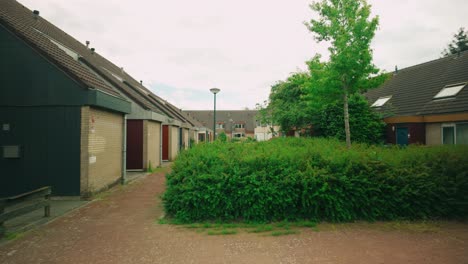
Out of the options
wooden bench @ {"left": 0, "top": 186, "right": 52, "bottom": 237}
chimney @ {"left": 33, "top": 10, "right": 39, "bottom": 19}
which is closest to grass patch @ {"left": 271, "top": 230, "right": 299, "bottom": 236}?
wooden bench @ {"left": 0, "top": 186, "right": 52, "bottom": 237}

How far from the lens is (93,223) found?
18.0 ft

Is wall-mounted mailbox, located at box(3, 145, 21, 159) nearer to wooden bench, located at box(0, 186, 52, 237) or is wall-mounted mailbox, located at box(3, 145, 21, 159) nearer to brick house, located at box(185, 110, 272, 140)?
wooden bench, located at box(0, 186, 52, 237)

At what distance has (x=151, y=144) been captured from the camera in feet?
45.6

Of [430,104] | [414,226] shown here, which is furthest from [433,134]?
[414,226]

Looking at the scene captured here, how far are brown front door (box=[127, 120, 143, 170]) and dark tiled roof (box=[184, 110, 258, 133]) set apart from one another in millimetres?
47821

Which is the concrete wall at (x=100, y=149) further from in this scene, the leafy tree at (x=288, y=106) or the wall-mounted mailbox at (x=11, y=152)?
the leafy tree at (x=288, y=106)

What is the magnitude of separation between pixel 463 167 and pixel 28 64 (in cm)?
1199

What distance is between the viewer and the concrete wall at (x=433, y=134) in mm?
12523

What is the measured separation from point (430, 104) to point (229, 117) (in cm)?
5275

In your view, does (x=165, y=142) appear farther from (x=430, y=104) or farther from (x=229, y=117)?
(x=229, y=117)

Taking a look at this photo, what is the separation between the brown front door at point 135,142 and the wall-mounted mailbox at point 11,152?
5.92 m

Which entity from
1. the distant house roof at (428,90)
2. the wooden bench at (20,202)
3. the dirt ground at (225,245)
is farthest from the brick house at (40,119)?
the distant house roof at (428,90)

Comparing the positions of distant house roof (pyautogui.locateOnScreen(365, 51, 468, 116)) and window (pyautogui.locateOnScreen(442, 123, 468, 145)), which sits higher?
distant house roof (pyautogui.locateOnScreen(365, 51, 468, 116))

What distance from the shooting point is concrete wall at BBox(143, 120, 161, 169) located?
13.1 meters
